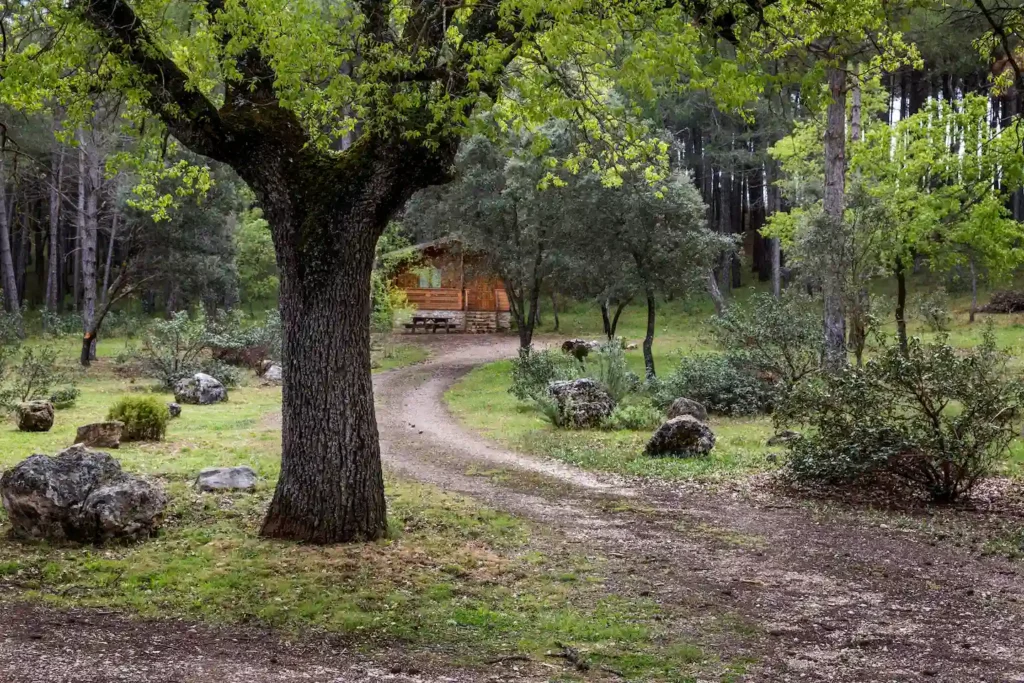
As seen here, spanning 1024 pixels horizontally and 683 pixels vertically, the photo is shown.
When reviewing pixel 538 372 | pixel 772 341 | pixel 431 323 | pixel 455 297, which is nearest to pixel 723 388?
pixel 772 341

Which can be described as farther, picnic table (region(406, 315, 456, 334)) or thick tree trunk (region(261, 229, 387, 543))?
picnic table (region(406, 315, 456, 334))

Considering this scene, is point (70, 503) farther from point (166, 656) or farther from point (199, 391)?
point (199, 391)

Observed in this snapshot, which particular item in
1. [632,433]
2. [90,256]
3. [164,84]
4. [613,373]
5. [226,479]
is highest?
[90,256]

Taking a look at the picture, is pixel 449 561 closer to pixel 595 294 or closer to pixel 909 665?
pixel 909 665

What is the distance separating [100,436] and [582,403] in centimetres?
848

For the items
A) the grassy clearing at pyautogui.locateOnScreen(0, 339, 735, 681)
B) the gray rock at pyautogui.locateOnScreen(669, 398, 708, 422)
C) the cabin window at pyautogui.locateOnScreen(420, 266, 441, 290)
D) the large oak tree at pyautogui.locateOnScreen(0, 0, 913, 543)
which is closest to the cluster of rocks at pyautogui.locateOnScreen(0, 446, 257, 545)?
the grassy clearing at pyautogui.locateOnScreen(0, 339, 735, 681)

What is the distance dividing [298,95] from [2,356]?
1338 centimetres

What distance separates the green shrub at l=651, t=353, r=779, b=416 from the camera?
19.0 meters

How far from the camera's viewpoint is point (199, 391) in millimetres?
20500

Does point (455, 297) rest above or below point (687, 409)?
above

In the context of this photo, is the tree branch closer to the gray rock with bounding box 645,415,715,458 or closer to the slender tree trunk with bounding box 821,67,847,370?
the gray rock with bounding box 645,415,715,458

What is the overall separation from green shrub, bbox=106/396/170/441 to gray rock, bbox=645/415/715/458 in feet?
26.5

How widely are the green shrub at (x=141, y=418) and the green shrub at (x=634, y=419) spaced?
7956 mm

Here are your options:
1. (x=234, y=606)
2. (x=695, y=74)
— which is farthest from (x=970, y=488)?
(x=234, y=606)
